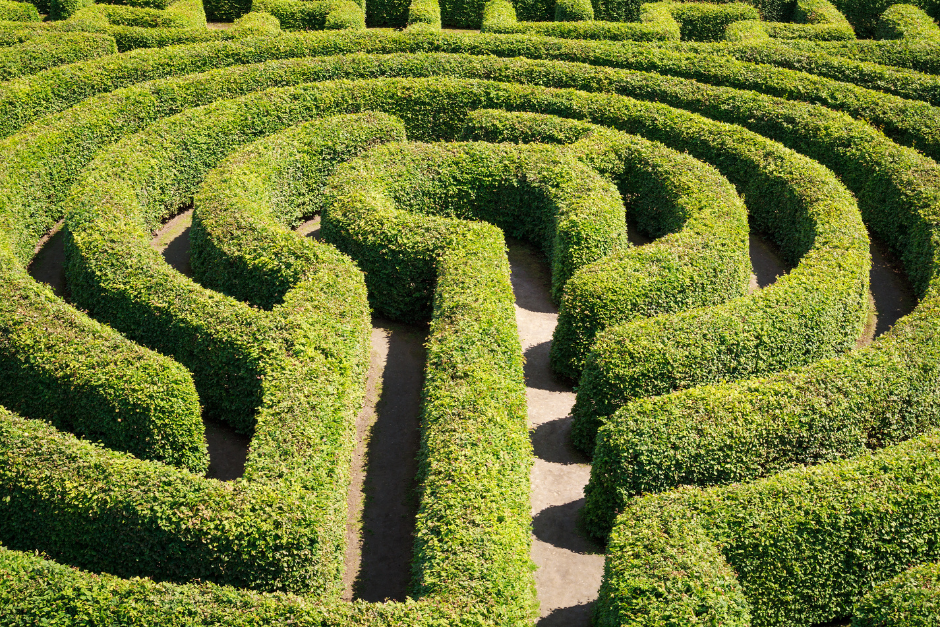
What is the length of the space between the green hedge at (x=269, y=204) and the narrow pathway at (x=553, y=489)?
5975 millimetres

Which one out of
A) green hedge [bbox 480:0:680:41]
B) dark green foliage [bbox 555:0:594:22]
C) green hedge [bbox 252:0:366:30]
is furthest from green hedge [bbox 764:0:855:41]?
green hedge [bbox 252:0:366:30]

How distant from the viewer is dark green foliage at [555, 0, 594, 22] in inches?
1513

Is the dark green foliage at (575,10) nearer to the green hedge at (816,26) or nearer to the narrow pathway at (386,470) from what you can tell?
the green hedge at (816,26)

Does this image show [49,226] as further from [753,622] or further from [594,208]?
[753,622]

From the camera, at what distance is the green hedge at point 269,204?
2114 cm

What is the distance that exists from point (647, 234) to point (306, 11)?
2130cm

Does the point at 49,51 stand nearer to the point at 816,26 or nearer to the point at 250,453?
the point at 250,453

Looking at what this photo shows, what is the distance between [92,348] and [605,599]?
11.3 metres

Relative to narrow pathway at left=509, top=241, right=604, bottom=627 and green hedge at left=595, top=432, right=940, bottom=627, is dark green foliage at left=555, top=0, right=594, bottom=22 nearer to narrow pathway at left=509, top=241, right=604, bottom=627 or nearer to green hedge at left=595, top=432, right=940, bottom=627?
narrow pathway at left=509, top=241, right=604, bottom=627

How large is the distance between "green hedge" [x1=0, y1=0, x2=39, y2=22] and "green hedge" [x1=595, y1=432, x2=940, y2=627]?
36.0 meters

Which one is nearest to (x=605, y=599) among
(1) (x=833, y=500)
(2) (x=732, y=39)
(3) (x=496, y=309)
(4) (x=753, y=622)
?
(4) (x=753, y=622)

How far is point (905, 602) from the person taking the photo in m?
13.2

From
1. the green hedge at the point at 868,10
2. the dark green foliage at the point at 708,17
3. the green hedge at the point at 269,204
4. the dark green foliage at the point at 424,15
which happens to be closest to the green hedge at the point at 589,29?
the dark green foliage at the point at 424,15

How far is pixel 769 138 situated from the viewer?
27766 mm
